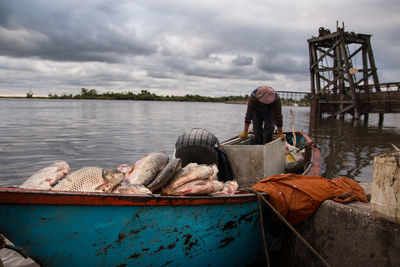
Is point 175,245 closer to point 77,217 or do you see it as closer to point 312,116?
point 77,217

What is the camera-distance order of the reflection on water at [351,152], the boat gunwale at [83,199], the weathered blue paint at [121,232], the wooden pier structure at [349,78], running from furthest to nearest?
the wooden pier structure at [349,78] → the reflection on water at [351,152] → the weathered blue paint at [121,232] → the boat gunwale at [83,199]

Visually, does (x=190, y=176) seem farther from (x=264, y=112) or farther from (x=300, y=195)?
(x=264, y=112)

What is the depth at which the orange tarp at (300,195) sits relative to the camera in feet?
11.0

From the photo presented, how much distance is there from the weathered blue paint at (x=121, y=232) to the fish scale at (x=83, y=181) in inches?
16.6

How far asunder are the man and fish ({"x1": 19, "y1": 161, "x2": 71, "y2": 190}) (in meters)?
4.42

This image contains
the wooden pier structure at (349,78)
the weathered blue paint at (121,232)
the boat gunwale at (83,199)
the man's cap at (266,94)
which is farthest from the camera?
the wooden pier structure at (349,78)

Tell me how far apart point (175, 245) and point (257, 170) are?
101 inches

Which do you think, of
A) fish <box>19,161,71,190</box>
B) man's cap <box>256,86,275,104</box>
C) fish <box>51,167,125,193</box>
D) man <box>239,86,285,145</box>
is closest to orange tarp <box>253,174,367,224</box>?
fish <box>51,167,125,193</box>

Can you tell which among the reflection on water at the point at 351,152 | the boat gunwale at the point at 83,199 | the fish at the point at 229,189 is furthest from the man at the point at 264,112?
the boat gunwale at the point at 83,199

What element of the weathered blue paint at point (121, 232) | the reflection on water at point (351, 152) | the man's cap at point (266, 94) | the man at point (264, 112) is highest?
the man's cap at point (266, 94)

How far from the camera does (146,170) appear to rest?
132 inches

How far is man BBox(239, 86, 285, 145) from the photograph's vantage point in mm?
6539

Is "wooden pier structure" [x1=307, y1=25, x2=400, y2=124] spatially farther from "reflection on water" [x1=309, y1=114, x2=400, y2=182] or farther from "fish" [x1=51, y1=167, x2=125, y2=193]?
"fish" [x1=51, y1=167, x2=125, y2=193]

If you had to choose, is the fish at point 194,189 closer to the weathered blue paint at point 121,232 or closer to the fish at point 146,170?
the weathered blue paint at point 121,232
